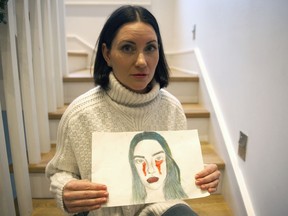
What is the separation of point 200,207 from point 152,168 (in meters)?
0.68

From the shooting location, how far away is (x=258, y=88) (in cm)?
93

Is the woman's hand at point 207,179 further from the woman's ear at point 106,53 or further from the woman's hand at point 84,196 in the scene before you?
the woman's ear at point 106,53

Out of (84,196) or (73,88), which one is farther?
(73,88)

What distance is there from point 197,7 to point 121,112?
144cm

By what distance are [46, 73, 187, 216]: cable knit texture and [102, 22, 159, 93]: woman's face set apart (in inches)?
2.1

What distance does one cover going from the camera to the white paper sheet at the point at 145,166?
59 cm

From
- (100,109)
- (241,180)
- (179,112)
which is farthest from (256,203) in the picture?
(100,109)

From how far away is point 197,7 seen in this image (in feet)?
6.10

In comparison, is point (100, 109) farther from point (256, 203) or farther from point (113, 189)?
point (256, 203)

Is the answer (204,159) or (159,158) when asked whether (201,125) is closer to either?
(204,159)

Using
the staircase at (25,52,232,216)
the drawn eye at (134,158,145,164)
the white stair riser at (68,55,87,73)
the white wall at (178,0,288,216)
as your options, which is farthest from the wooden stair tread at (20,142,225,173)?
the white stair riser at (68,55,87,73)

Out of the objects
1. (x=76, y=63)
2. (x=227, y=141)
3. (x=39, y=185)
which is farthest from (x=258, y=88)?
(x=76, y=63)

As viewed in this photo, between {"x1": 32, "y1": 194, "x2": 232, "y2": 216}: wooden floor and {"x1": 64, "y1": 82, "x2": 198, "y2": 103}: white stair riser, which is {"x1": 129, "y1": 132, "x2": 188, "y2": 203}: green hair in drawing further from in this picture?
{"x1": 64, "y1": 82, "x2": 198, "y2": 103}: white stair riser

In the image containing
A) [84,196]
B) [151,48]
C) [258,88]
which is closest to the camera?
[84,196]
